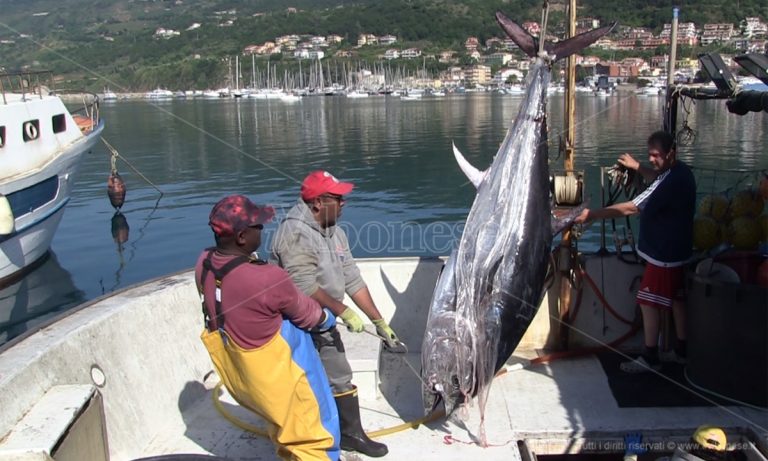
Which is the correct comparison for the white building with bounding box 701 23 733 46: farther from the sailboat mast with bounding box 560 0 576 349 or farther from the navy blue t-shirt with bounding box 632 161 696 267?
the navy blue t-shirt with bounding box 632 161 696 267

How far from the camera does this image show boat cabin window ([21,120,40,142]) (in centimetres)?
1130

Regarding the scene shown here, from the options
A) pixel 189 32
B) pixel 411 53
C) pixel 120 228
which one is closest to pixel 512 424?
pixel 120 228

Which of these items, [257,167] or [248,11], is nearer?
[257,167]

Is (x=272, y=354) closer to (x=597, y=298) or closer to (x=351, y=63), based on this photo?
(x=597, y=298)

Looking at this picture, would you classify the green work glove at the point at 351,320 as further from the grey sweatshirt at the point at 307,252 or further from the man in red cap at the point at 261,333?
the man in red cap at the point at 261,333

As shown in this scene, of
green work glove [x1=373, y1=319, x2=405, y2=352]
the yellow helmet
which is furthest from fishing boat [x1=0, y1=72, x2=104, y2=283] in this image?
the yellow helmet

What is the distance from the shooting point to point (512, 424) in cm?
359

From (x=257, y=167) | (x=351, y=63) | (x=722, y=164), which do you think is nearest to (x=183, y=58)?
(x=351, y=63)

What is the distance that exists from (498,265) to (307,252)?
120 cm

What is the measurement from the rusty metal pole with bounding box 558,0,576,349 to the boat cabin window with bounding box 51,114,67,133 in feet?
37.3

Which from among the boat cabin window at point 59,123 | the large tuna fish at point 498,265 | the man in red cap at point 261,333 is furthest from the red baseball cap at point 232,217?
the boat cabin window at point 59,123

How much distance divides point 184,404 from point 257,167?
73.7ft

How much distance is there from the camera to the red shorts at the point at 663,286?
12.8 ft

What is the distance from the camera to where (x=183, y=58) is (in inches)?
5477
